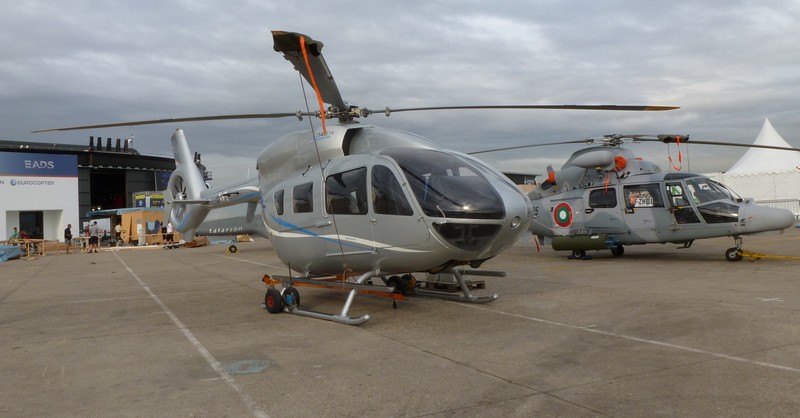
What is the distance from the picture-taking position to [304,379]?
4.89 m

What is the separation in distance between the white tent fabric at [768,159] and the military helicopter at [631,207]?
29082 millimetres

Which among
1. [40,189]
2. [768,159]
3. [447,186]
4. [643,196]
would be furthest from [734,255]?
[40,189]

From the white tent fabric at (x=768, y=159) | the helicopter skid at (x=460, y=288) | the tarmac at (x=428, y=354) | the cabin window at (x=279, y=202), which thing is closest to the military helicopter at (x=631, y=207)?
the tarmac at (x=428, y=354)

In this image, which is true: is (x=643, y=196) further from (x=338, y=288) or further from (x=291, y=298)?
(x=291, y=298)

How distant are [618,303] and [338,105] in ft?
16.9

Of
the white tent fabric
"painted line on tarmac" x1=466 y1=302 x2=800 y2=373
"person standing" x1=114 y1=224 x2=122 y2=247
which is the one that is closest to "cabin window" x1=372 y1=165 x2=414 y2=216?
"painted line on tarmac" x1=466 y1=302 x2=800 y2=373

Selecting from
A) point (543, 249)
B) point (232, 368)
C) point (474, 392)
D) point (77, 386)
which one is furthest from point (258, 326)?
point (543, 249)

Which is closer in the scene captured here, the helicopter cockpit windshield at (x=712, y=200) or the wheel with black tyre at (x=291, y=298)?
the wheel with black tyre at (x=291, y=298)

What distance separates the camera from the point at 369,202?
24.1 feet

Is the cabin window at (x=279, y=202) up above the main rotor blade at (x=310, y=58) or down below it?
below

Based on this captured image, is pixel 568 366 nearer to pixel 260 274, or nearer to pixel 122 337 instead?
pixel 122 337

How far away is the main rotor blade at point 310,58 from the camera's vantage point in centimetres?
631

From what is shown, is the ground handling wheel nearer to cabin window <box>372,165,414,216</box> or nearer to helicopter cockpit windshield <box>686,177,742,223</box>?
cabin window <box>372,165,414,216</box>

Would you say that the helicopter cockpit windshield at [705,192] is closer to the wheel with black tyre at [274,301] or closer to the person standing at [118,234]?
the wheel with black tyre at [274,301]
